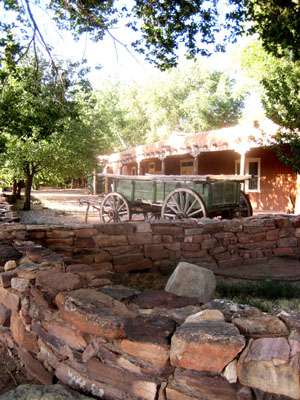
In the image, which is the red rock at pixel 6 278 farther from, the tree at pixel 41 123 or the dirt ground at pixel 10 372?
the tree at pixel 41 123

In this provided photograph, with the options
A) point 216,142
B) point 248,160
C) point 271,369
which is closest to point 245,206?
point 216,142

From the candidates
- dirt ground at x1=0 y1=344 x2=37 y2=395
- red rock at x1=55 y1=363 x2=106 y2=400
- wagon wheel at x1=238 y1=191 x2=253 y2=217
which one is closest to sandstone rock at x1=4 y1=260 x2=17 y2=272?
dirt ground at x1=0 y1=344 x2=37 y2=395

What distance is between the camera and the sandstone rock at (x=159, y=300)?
8.66 feet

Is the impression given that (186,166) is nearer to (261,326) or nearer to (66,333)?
(66,333)

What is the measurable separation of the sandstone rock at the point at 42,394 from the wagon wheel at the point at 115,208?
343 inches

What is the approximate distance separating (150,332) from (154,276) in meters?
3.72

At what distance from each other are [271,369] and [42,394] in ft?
3.73

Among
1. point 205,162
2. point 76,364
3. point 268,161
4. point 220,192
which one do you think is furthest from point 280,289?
point 205,162

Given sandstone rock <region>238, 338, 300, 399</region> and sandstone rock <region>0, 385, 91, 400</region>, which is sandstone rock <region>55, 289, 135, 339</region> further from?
sandstone rock <region>238, 338, 300, 399</region>

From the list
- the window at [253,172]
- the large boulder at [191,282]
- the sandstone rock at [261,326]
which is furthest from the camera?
the window at [253,172]

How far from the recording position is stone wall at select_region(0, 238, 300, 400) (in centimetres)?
186

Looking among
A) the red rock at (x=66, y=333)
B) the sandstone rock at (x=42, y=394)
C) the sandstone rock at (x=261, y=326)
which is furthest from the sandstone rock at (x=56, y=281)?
the sandstone rock at (x=261, y=326)

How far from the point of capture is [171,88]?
121 ft

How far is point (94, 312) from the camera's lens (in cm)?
235
